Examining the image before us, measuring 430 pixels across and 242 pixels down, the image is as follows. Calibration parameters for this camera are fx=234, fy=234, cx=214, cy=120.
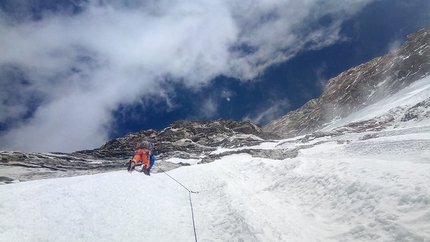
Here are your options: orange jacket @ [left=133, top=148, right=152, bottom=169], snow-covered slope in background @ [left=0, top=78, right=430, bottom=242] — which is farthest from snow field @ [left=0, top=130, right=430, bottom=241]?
→ orange jacket @ [left=133, top=148, right=152, bottom=169]

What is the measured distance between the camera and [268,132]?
2473 inches

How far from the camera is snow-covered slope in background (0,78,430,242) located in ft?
25.7

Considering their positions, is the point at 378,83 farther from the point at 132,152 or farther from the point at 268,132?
the point at 132,152

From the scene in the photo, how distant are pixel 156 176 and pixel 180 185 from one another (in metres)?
2.86

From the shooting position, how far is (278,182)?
586 inches

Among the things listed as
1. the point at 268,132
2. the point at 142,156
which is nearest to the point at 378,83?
the point at 268,132

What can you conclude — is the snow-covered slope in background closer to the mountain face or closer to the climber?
the climber

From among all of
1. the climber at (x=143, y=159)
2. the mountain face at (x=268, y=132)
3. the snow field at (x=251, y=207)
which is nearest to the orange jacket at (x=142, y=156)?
the climber at (x=143, y=159)

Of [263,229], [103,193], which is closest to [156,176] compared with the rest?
[103,193]

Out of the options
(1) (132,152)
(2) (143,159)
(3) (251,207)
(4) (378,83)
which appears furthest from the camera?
(4) (378,83)

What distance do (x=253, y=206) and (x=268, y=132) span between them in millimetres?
52854

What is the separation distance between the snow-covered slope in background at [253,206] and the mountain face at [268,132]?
931 centimetres

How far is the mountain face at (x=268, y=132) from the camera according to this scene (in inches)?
1134

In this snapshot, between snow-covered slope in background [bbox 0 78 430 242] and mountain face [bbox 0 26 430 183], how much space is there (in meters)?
9.31
